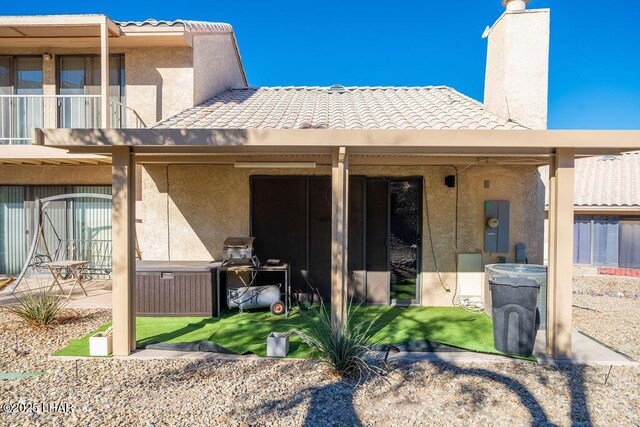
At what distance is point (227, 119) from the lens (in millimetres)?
8305

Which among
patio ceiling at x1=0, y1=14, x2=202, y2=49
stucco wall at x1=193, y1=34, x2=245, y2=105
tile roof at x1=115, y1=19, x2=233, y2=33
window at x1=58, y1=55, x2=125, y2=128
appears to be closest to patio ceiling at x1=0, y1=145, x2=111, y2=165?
window at x1=58, y1=55, x2=125, y2=128

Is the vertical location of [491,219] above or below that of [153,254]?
above

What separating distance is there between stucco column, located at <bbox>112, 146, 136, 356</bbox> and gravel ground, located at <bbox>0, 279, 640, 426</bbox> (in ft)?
1.22

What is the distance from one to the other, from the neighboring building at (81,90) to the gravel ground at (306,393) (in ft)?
19.2

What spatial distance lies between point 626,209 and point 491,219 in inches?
390

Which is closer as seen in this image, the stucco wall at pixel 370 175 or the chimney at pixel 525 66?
the chimney at pixel 525 66

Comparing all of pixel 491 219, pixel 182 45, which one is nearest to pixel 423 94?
pixel 491 219

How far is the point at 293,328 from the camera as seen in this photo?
7.09 m

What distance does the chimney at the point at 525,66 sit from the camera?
8.19 meters

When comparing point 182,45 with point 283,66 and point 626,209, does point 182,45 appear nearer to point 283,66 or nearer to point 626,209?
point 283,66

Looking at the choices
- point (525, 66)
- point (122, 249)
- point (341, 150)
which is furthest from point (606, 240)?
point (122, 249)

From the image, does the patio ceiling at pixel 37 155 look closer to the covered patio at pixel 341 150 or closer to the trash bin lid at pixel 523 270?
the covered patio at pixel 341 150

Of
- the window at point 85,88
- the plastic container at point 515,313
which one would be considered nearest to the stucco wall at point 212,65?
the window at point 85,88

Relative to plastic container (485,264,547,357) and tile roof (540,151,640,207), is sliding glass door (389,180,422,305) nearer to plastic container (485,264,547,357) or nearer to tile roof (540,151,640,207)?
plastic container (485,264,547,357)
